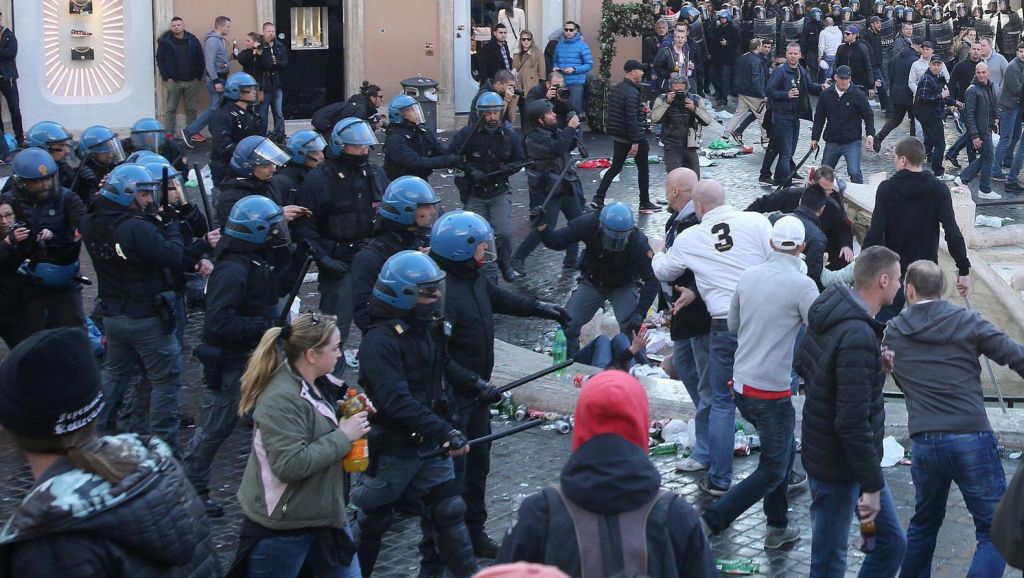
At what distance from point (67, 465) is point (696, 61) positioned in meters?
19.8

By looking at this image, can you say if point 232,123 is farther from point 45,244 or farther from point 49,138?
point 45,244

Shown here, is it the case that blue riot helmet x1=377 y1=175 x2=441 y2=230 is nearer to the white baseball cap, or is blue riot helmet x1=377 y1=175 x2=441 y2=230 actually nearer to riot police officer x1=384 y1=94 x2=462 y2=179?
the white baseball cap

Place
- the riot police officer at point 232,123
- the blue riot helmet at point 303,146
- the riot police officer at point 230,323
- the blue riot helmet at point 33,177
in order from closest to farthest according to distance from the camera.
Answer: the riot police officer at point 230,323, the blue riot helmet at point 33,177, the blue riot helmet at point 303,146, the riot police officer at point 232,123

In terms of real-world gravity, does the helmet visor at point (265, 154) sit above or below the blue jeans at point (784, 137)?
above

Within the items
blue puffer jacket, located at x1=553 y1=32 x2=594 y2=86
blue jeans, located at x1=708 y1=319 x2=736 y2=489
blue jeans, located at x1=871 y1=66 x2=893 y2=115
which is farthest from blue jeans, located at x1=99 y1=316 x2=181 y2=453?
blue jeans, located at x1=871 y1=66 x2=893 y2=115

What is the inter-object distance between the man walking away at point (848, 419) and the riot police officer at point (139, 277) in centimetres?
345

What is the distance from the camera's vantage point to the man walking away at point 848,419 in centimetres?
536

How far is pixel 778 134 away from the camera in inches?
628

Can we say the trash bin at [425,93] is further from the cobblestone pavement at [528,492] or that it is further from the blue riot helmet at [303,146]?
the blue riot helmet at [303,146]

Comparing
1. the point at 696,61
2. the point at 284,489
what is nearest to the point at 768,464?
the point at 284,489

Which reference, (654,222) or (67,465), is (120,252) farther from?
(654,222)

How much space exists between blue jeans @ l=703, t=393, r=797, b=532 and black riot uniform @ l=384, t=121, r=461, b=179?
5.01m

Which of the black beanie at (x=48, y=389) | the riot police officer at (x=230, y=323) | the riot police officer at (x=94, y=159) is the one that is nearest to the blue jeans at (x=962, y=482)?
the riot police officer at (x=230, y=323)

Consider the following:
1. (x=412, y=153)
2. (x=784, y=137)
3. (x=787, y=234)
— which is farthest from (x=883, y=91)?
(x=787, y=234)
